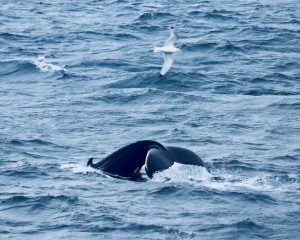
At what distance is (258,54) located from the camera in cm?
4138

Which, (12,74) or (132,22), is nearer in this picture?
(12,74)

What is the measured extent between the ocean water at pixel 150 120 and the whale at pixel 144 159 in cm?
23

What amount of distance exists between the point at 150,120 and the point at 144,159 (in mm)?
7554

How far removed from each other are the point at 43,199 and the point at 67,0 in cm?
4127

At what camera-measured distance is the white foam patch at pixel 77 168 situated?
2408 centimetres

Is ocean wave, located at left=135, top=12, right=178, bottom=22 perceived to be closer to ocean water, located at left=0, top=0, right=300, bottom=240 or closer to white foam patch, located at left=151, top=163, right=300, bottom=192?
ocean water, located at left=0, top=0, right=300, bottom=240

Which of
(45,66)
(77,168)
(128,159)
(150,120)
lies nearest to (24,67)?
(45,66)

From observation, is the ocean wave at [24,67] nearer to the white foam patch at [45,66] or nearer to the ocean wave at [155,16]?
the white foam patch at [45,66]

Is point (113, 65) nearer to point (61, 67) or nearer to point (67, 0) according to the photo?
point (61, 67)

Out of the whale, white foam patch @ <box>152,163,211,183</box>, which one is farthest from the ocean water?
the whale

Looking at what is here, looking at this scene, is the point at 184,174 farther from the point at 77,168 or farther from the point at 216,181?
the point at 77,168

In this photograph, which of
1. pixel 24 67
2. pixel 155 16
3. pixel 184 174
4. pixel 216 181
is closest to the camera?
pixel 184 174

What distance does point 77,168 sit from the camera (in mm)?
24672

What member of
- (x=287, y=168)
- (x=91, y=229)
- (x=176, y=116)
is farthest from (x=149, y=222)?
(x=176, y=116)
